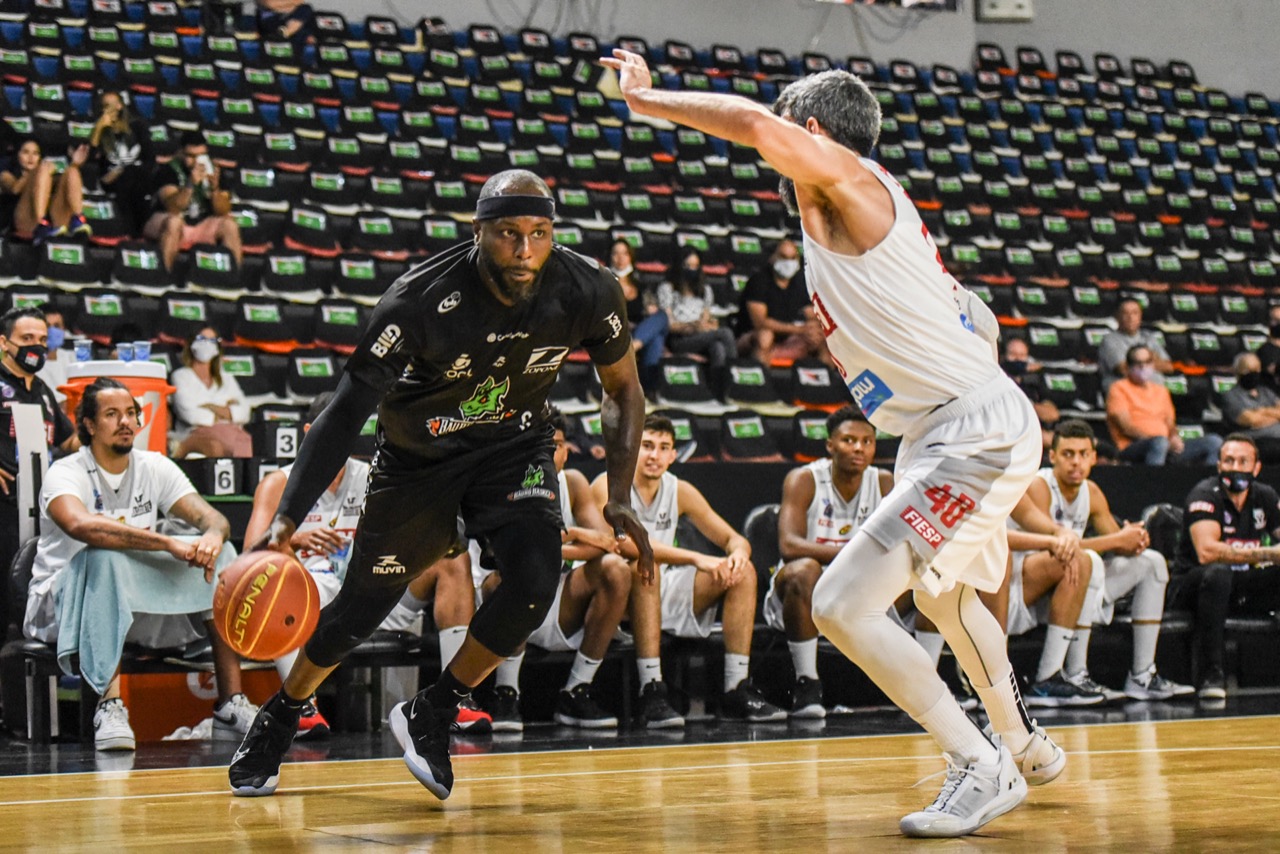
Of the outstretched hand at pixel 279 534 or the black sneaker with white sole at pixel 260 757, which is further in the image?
the black sneaker with white sole at pixel 260 757

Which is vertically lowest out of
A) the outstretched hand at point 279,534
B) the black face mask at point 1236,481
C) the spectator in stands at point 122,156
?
the black face mask at point 1236,481

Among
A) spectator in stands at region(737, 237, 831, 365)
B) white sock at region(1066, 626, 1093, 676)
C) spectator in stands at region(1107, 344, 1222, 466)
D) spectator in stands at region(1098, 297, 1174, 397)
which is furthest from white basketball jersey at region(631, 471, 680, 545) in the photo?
spectator in stands at region(1098, 297, 1174, 397)

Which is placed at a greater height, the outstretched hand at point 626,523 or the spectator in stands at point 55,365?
the spectator in stands at point 55,365

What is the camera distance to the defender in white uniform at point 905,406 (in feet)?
11.2

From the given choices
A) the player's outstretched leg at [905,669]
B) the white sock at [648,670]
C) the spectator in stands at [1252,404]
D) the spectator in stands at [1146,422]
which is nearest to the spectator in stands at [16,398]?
the white sock at [648,670]

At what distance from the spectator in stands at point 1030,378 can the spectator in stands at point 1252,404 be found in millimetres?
1315

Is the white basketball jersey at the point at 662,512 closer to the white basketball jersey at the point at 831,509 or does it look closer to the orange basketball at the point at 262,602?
the white basketball jersey at the point at 831,509

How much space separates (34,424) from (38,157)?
4.64 m

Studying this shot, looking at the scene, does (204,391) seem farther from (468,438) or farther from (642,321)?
(468,438)

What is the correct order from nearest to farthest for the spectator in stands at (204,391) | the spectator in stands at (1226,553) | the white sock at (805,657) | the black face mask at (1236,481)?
the white sock at (805,657) → the spectator in stands at (1226,553) → the black face mask at (1236,481) → the spectator in stands at (204,391)

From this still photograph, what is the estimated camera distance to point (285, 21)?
14.8 metres

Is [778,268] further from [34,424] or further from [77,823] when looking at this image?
[77,823]

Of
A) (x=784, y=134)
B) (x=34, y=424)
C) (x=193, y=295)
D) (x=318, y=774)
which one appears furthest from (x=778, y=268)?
(x=784, y=134)

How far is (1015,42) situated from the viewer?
64.0ft
